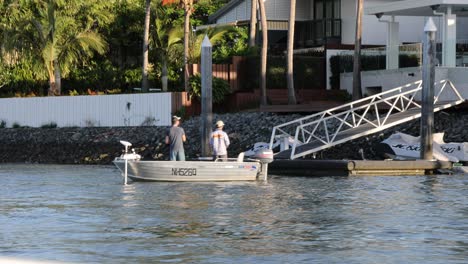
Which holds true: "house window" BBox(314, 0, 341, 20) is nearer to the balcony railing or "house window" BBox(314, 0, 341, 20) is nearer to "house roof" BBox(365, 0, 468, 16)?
the balcony railing

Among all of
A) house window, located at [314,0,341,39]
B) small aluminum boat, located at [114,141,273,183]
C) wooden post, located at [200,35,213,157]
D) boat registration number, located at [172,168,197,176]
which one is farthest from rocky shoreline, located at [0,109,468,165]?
house window, located at [314,0,341,39]

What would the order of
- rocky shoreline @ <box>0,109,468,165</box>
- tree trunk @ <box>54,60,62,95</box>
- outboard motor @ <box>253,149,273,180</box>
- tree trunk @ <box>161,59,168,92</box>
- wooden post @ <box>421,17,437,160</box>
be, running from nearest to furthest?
outboard motor @ <box>253,149,273,180</box>, wooden post @ <box>421,17,437,160</box>, rocky shoreline @ <box>0,109,468,165</box>, tree trunk @ <box>161,59,168,92</box>, tree trunk @ <box>54,60,62,95</box>

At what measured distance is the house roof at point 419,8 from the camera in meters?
41.4

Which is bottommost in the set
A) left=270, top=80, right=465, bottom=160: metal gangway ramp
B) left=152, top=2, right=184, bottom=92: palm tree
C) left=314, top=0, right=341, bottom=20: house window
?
left=270, top=80, right=465, bottom=160: metal gangway ramp

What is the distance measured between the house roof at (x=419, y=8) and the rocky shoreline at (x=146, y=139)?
4.69 meters

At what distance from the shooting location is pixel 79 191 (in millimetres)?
26922

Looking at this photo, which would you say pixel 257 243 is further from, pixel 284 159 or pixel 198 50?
pixel 198 50

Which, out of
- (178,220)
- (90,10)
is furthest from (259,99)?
(178,220)

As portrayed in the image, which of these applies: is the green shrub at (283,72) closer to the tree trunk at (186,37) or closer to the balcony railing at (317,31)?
the tree trunk at (186,37)

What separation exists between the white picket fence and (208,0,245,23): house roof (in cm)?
1177

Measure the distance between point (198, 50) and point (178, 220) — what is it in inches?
1141

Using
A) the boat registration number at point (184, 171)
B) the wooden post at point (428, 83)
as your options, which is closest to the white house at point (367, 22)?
the wooden post at point (428, 83)

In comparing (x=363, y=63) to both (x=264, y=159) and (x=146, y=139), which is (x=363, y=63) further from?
(x=264, y=159)

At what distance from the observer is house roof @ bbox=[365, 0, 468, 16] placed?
136 feet
